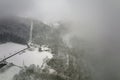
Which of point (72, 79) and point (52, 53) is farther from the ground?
point (52, 53)

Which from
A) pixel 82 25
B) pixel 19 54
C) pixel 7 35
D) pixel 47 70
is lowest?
pixel 47 70

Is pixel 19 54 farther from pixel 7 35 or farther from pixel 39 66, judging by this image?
pixel 7 35

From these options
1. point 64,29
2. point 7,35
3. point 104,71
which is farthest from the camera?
point 64,29

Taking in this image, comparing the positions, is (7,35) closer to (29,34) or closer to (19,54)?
(29,34)

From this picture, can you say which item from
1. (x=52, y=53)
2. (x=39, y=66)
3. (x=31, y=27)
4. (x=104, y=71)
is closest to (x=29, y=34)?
(x=31, y=27)

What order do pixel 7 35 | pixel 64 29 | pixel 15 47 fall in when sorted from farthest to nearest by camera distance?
pixel 64 29, pixel 7 35, pixel 15 47

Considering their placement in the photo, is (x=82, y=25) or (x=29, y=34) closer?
(x=29, y=34)
